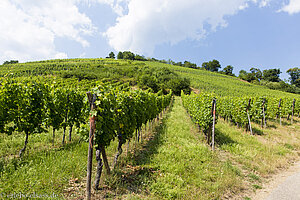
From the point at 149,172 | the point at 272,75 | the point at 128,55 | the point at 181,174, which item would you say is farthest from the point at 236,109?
the point at 272,75

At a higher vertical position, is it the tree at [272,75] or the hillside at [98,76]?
the tree at [272,75]

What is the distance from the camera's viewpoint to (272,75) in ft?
282

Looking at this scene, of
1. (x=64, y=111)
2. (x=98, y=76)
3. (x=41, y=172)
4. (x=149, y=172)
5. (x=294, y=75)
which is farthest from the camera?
(x=294, y=75)

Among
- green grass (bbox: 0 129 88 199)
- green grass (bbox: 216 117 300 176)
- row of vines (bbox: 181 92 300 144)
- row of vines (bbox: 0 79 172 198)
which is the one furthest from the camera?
row of vines (bbox: 181 92 300 144)

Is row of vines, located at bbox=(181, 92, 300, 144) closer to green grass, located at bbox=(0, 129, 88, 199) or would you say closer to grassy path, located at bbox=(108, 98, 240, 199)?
grassy path, located at bbox=(108, 98, 240, 199)

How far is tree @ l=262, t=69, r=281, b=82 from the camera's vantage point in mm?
83675

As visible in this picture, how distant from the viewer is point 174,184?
3854mm

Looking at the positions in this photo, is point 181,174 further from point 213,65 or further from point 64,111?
point 213,65

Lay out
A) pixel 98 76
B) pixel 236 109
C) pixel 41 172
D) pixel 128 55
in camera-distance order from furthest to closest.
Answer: pixel 128 55 → pixel 98 76 → pixel 236 109 → pixel 41 172

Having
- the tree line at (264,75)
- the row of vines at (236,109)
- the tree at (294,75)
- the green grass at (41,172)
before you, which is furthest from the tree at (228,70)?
the green grass at (41,172)

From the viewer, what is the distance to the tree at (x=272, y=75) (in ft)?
275

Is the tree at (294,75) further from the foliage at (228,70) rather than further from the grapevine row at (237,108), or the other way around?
the grapevine row at (237,108)

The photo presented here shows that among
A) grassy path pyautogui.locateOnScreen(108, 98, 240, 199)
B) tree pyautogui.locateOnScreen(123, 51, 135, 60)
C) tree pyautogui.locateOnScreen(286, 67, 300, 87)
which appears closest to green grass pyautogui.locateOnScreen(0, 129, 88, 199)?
grassy path pyautogui.locateOnScreen(108, 98, 240, 199)

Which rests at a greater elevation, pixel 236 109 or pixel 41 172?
pixel 236 109
